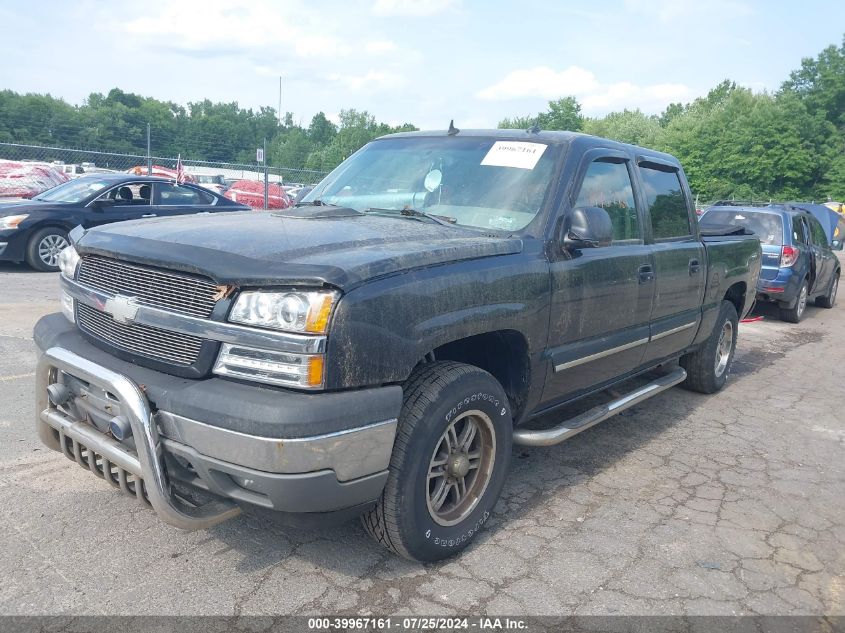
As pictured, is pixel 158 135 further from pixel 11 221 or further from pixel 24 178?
pixel 11 221

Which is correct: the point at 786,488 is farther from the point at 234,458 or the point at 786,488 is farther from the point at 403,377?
the point at 234,458

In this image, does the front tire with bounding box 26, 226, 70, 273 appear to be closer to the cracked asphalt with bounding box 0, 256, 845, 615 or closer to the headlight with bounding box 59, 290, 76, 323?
the cracked asphalt with bounding box 0, 256, 845, 615

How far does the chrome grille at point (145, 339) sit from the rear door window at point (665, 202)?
3189 mm

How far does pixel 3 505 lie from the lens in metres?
3.42

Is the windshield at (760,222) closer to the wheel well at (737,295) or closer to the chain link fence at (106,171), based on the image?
the wheel well at (737,295)

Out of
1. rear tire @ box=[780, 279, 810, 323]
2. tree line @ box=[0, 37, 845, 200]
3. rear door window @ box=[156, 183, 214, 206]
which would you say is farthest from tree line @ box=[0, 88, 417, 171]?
rear tire @ box=[780, 279, 810, 323]

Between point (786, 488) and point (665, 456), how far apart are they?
720 mm

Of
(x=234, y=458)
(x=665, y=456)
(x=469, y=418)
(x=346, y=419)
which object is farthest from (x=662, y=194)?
(x=234, y=458)

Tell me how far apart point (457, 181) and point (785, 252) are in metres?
8.05

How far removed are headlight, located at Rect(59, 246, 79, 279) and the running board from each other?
220cm

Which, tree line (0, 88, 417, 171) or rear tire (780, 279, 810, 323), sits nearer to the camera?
rear tire (780, 279, 810, 323)

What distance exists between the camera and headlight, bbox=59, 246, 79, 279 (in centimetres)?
331

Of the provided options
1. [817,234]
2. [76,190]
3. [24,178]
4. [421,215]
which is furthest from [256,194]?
[421,215]

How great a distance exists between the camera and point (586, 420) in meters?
4.00
